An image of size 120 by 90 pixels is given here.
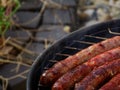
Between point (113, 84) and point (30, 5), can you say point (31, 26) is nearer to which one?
point (30, 5)

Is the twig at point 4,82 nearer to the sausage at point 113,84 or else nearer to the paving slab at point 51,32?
the paving slab at point 51,32

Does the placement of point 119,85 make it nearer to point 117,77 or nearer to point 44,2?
point 117,77

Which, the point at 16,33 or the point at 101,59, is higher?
the point at 101,59

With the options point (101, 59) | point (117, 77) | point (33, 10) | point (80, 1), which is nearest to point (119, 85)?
point (117, 77)

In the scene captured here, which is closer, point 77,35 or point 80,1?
point 77,35

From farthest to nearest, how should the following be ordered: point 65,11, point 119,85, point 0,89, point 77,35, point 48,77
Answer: point 65,11 → point 0,89 → point 77,35 → point 48,77 → point 119,85

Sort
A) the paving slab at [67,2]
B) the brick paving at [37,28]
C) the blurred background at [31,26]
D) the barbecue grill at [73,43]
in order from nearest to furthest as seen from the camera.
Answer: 1. the barbecue grill at [73,43]
2. the blurred background at [31,26]
3. the brick paving at [37,28]
4. the paving slab at [67,2]

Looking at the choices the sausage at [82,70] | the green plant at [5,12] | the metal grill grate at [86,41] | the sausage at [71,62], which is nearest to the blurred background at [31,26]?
the green plant at [5,12]
